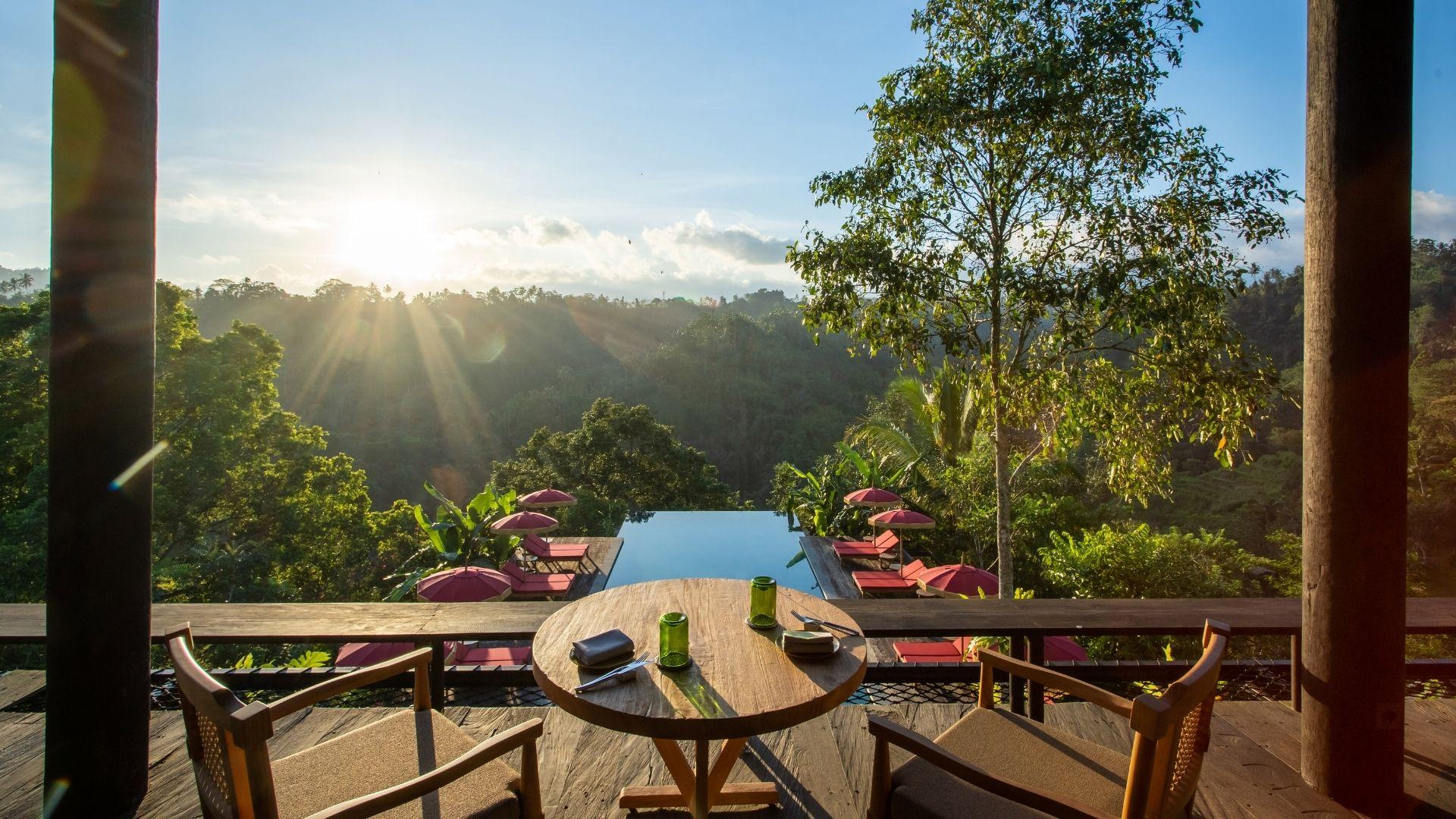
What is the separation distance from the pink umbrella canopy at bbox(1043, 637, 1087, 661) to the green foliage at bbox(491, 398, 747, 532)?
10.5 m

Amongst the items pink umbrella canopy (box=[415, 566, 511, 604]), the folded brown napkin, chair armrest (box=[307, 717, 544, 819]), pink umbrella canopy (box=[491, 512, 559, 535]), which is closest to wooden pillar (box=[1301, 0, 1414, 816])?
the folded brown napkin

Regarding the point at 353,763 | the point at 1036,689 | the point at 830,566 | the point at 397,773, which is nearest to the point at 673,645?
the point at 397,773

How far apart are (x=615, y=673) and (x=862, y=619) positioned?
3.90 ft

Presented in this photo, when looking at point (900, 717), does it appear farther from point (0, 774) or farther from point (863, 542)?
point (863, 542)

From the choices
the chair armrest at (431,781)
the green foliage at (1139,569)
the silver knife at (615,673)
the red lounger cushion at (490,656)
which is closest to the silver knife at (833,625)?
the silver knife at (615,673)

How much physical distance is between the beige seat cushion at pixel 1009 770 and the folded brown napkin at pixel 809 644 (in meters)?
0.31

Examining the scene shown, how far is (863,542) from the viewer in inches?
393

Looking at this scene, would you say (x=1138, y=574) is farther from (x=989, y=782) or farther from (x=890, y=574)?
(x=989, y=782)

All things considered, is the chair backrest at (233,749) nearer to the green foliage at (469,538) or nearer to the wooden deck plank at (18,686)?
the wooden deck plank at (18,686)

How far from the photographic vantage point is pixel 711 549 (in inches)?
433

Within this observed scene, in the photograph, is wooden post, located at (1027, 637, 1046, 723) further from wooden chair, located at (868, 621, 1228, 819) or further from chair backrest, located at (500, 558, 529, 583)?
chair backrest, located at (500, 558, 529, 583)

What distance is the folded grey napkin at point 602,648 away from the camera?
171 centimetres

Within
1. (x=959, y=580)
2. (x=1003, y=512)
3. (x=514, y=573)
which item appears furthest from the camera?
(x=514, y=573)

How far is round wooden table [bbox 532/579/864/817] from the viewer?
4.95 ft
